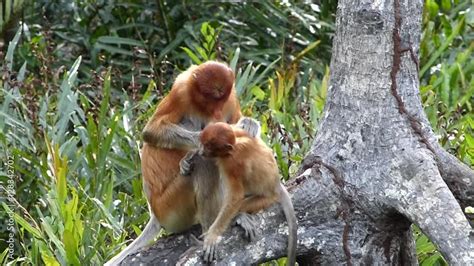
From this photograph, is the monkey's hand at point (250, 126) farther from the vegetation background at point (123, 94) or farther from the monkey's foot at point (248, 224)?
the vegetation background at point (123, 94)

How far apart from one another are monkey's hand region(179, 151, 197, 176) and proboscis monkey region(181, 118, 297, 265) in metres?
0.11

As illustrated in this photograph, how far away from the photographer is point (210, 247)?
448cm

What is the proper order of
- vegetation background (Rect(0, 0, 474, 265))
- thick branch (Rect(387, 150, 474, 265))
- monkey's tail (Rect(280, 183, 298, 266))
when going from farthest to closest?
vegetation background (Rect(0, 0, 474, 265))
monkey's tail (Rect(280, 183, 298, 266))
thick branch (Rect(387, 150, 474, 265))

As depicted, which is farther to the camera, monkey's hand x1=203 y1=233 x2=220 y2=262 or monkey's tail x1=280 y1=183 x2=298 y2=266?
monkey's tail x1=280 y1=183 x2=298 y2=266

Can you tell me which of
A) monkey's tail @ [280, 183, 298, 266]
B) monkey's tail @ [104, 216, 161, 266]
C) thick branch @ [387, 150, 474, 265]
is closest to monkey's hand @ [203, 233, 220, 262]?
monkey's tail @ [280, 183, 298, 266]

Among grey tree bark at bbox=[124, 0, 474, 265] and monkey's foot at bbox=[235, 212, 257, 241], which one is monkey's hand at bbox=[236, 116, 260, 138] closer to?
grey tree bark at bbox=[124, 0, 474, 265]

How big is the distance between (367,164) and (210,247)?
80cm

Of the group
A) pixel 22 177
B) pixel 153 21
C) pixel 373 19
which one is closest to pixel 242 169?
pixel 373 19

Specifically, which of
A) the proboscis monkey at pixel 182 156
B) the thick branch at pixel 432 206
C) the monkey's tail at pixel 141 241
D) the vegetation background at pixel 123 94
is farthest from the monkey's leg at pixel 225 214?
the vegetation background at pixel 123 94

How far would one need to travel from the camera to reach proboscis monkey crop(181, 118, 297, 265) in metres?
4.64

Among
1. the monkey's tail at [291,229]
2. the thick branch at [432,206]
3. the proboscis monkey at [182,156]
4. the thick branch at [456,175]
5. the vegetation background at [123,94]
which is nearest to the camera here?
the thick branch at [432,206]

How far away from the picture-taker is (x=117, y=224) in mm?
5598

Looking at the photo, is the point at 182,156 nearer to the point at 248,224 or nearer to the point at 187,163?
the point at 187,163

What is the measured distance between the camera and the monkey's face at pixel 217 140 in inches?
183
